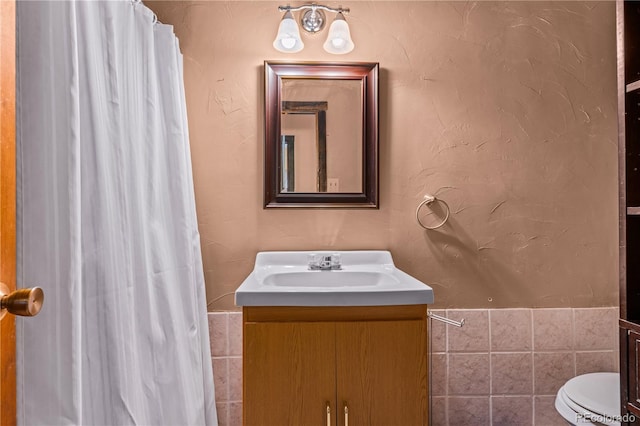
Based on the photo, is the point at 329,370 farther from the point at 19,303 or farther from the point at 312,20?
the point at 312,20

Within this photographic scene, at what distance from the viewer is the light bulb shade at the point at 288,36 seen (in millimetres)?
1593

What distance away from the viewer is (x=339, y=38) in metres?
1.62

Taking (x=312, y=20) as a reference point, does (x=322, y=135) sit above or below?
below

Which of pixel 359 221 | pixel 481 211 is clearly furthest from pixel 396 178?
pixel 481 211

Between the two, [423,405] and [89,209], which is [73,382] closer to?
[89,209]

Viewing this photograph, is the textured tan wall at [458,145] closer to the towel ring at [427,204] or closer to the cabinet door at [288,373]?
the towel ring at [427,204]

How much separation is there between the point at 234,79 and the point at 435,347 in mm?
1464

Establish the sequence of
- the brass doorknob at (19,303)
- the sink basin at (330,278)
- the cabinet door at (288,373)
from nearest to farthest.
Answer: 1. the brass doorknob at (19,303)
2. the cabinet door at (288,373)
3. the sink basin at (330,278)

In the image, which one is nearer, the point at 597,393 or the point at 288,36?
the point at 597,393

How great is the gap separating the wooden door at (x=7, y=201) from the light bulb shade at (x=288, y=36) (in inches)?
42.2

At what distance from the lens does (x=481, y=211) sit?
1743 millimetres

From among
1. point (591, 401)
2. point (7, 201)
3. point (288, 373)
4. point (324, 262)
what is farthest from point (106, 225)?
point (591, 401)

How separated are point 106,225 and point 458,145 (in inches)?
55.6

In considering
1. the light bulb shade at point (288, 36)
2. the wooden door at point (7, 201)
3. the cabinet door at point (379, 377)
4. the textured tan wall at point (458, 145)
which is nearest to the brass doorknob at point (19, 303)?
the wooden door at point (7, 201)
